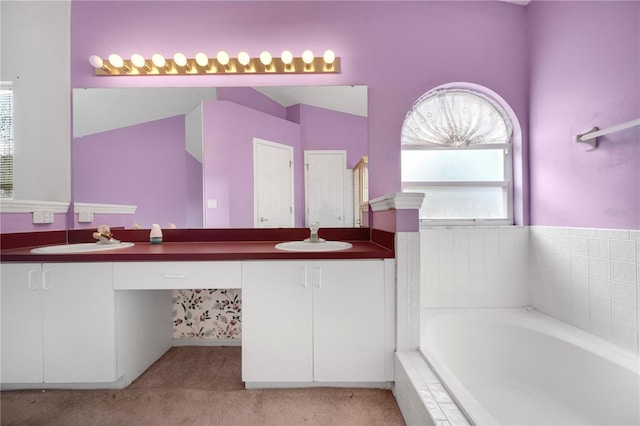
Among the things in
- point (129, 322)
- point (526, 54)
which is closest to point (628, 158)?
point (526, 54)

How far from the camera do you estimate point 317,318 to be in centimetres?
152

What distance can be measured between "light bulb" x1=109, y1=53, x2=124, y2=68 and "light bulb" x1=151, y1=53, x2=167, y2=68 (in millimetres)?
212

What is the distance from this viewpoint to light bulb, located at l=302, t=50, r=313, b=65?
1995mm

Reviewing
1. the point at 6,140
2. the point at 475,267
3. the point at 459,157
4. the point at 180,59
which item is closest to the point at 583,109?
the point at 459,157

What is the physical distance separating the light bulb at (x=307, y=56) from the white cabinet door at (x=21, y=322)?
195 cm

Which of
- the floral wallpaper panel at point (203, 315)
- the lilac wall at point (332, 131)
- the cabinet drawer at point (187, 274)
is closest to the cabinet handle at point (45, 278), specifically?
the cabinet drawer at point (187, 274)

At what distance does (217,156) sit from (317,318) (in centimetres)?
124

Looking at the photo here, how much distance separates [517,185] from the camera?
2.18m

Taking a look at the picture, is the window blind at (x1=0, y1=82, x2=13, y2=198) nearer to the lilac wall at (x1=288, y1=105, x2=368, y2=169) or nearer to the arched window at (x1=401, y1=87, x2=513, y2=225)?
the lilac wall at (x1=288, y1=105, x2=368, y2=169)

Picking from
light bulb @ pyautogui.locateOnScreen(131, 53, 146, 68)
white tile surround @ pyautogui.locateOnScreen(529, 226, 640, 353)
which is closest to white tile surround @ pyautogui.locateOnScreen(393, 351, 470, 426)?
white tile surround @ pyautogui.locateOnScreen(529, 226, 640, 353)

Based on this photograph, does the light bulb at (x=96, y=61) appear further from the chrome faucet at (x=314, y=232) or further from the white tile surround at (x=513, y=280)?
the white tile surround at (x=513, y=280)

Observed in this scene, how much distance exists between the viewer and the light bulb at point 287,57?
2010 millimetres

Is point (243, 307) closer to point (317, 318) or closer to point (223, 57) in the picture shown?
point (317, 318)

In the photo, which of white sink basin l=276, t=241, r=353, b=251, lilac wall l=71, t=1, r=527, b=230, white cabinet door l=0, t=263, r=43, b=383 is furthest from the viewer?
lilac wall l=71, t=1, r=527, b=230
